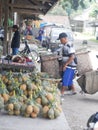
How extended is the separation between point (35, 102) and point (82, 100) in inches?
166

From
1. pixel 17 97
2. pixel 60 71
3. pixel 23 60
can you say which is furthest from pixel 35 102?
pixel 60 71

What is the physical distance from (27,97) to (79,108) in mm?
2788

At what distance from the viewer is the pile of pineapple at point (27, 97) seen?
619 cm

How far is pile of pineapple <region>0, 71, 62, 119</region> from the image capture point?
6.19 m

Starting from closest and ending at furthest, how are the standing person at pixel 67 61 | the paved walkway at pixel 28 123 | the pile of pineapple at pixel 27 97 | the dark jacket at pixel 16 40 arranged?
the paved walkway at pixel 28 123 → the pile of pineapple at pixel 27 97 → the standing person at pixel 67 61 → the dark jacket at pixel 16 40

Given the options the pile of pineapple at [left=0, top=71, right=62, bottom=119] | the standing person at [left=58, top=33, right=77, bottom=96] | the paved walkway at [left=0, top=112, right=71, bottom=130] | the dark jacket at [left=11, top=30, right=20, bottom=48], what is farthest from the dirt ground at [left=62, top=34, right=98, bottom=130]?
the dark jacket at [left=11, top=30, right=20, bottom=48]

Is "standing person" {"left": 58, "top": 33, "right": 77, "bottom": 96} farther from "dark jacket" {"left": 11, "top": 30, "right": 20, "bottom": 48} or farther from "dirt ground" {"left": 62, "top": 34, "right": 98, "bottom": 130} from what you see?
"dark jacket" {"left": 11, "top": 30, "right": 20, "bottom": 48}

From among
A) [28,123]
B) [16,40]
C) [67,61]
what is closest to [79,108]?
[67,61]

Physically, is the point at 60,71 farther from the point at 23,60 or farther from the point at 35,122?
the point at 35,122

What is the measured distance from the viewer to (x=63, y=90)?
418 inches

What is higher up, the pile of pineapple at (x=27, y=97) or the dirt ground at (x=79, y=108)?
the pile of pineapple at (x=27, y=97)

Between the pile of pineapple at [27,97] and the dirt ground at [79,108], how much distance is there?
0.98m

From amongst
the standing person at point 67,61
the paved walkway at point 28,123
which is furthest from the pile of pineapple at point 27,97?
the standing person at point 67,61

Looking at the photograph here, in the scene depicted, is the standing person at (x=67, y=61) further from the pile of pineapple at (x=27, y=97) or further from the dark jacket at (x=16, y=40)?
the dark jacket at (x=16, y=40)
